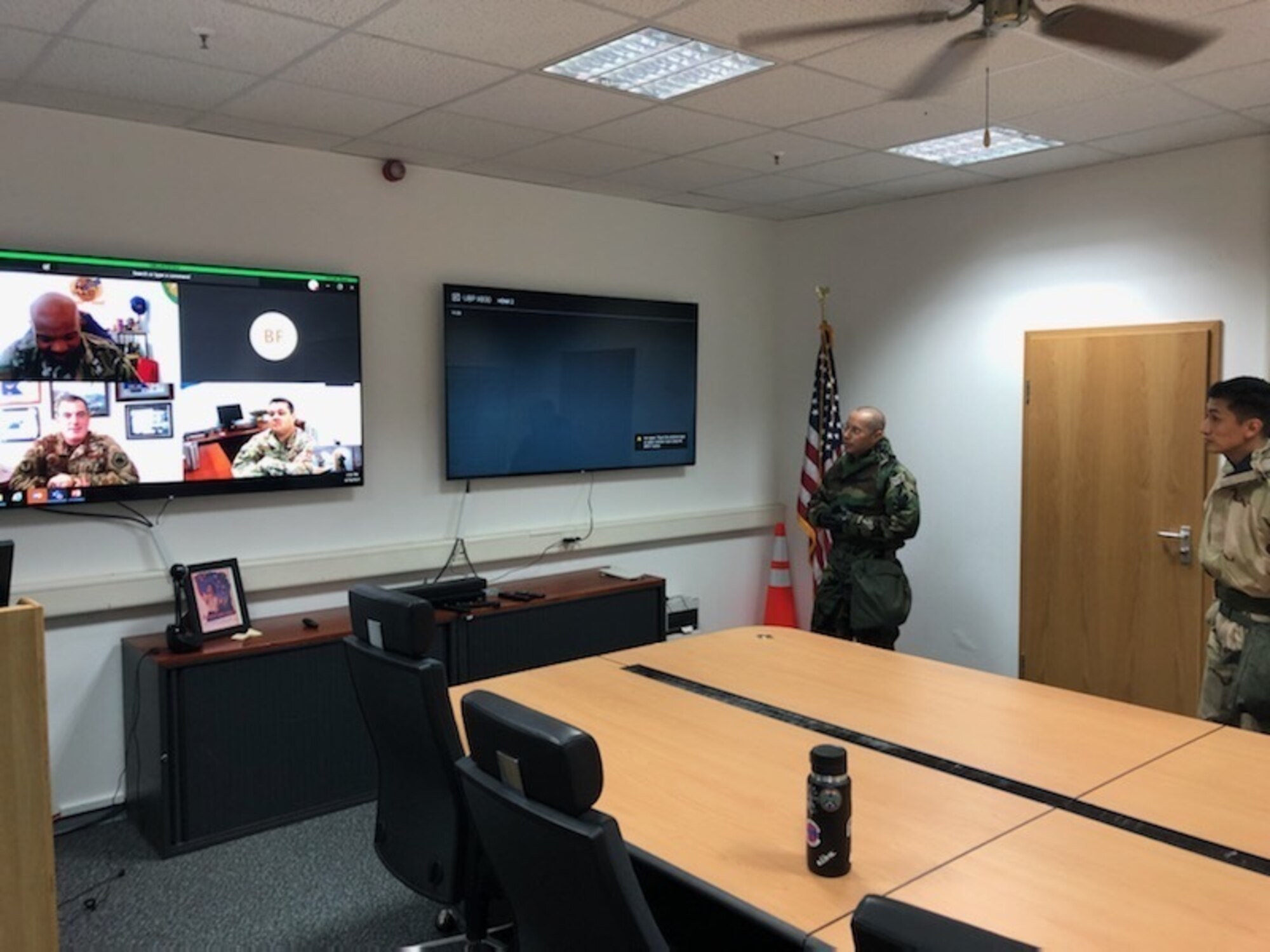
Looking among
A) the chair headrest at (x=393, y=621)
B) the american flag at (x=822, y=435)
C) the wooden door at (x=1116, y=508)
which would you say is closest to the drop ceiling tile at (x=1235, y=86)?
the wooden door at (x=1116, y=508)

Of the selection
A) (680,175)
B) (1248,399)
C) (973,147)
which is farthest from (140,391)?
(1248,399)

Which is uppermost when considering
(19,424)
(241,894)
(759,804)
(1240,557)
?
(19,424)

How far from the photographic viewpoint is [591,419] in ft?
17.1

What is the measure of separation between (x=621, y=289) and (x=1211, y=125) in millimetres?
2807

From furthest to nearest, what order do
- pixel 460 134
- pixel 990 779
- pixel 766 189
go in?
1. pixel 766 189
2. pixel 460 134
3. pixel 990 779

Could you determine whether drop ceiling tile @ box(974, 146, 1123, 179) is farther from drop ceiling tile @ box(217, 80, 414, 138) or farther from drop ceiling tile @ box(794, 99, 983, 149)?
drop ceiling tile @ box(217, 80, 414, 138)

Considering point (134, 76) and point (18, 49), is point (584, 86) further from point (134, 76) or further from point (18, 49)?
point (18, 49)

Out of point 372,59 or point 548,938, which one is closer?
point 548,938

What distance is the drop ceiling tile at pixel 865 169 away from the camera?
4.56 meters

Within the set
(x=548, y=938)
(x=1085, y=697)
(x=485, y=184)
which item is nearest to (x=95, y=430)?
(x=485, y=184)

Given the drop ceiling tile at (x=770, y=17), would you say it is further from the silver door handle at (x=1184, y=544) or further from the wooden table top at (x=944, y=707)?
the silver door handle at (x=1184, y=544)

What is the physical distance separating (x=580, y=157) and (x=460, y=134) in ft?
2.03

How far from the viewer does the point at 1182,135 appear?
414 centimetres

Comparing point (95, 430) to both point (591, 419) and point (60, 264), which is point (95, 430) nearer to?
point (60, 264)
